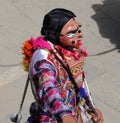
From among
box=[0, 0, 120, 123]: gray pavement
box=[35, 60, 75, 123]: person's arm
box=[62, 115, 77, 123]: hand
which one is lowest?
box=[62, 115, 77, 123]: hand

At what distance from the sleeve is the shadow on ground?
4.94 m

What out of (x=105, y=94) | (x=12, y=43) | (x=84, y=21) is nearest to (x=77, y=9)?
(x=84, y=21)

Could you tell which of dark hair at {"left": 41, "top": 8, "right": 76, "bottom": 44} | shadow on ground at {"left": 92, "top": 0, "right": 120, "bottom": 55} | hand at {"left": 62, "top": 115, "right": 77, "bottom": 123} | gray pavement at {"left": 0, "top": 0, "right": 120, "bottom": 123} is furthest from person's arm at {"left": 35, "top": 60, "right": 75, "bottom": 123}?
shadow on ground at {"left": 92, "top": 0, "right": 120, "bottom": 55}

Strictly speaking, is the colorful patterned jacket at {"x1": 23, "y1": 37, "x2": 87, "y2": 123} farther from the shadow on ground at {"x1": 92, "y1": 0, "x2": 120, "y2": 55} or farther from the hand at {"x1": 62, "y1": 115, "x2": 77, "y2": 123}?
the shadow on ground at {"x1": 92, "y1": 0, "x2": 120, "y2": 55}

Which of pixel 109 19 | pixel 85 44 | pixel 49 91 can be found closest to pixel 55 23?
A: pixel 49 91

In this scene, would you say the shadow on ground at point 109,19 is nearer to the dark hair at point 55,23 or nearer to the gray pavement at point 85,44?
the gray pavement at point 85,44

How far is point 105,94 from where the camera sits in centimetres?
647

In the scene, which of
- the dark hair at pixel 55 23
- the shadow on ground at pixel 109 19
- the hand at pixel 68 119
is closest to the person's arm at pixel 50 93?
the hand at pixel 68 119

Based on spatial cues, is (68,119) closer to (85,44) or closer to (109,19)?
(85,44)

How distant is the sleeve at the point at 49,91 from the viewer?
116 inches

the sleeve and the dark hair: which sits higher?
the dark hair

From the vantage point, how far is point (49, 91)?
2.98m

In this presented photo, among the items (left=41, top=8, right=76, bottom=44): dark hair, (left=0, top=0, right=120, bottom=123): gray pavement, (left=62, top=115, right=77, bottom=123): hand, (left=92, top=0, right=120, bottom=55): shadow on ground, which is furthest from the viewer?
(left=92, top=0, right=120, bottom=55): shadow on ground

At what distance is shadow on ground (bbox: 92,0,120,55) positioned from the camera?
846 cm
